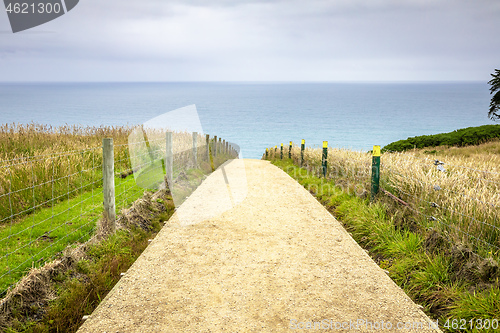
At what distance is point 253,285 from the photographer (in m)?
4.18

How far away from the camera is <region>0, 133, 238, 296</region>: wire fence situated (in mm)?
4711

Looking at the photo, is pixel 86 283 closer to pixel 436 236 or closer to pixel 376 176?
pixel 436 236

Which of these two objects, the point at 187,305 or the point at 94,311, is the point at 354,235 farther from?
the point at 94,311

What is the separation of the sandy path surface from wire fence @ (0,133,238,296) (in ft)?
4.17

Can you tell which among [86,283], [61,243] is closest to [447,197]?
[86,283]

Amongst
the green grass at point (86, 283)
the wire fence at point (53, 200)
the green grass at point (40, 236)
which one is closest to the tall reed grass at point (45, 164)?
the wire fence at point (53, 200)

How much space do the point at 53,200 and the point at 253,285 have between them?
4501 mm

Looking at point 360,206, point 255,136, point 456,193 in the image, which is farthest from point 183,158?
point 255,136

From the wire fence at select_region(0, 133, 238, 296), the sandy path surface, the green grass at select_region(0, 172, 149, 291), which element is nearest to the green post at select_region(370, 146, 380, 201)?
the sandy path surface

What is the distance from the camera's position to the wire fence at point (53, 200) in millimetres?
4711

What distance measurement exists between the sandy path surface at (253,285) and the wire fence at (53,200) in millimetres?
1271

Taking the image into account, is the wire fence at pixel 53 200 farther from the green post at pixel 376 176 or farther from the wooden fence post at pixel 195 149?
the green post at pixel 376 176

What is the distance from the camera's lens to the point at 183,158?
12.9 m

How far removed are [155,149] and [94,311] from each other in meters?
9.13
